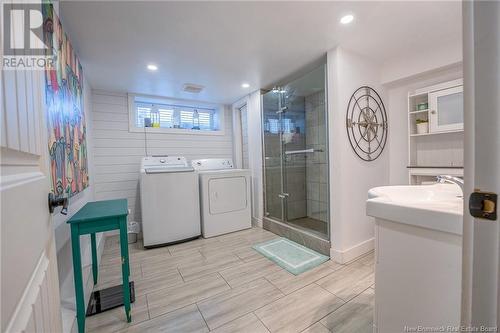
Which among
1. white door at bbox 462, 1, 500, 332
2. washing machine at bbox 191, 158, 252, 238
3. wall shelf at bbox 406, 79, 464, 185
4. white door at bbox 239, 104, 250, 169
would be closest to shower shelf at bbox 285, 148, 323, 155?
washing machine at bbox 191, 158, 252, 238

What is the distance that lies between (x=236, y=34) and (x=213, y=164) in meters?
2.16

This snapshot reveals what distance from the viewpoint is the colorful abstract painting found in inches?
46.6

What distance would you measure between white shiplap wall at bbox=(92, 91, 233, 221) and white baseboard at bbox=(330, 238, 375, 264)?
2.84 meters

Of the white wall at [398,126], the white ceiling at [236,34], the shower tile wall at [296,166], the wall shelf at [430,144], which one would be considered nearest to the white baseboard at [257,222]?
the shower tile wall at [296,166]

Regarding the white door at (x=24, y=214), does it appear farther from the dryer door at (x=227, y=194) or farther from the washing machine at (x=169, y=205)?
the dryer door at (x=227, y=194)

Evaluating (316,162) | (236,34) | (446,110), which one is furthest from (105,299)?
(446,110)

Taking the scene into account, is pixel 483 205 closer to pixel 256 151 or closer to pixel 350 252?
pixel 350 252

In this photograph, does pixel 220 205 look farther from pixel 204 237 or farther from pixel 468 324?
pixel 468 324

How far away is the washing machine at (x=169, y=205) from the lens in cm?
259

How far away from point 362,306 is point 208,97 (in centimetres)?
335

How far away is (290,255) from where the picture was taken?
2293 mm

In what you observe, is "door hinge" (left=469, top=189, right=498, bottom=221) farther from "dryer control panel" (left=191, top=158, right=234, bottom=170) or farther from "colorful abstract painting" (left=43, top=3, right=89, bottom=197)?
"dryer control panel" (left=191, top=158, right=234, bottom=170)

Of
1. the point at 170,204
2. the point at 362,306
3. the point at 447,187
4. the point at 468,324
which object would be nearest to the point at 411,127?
the point at 447,187

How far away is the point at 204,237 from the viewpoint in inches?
116
